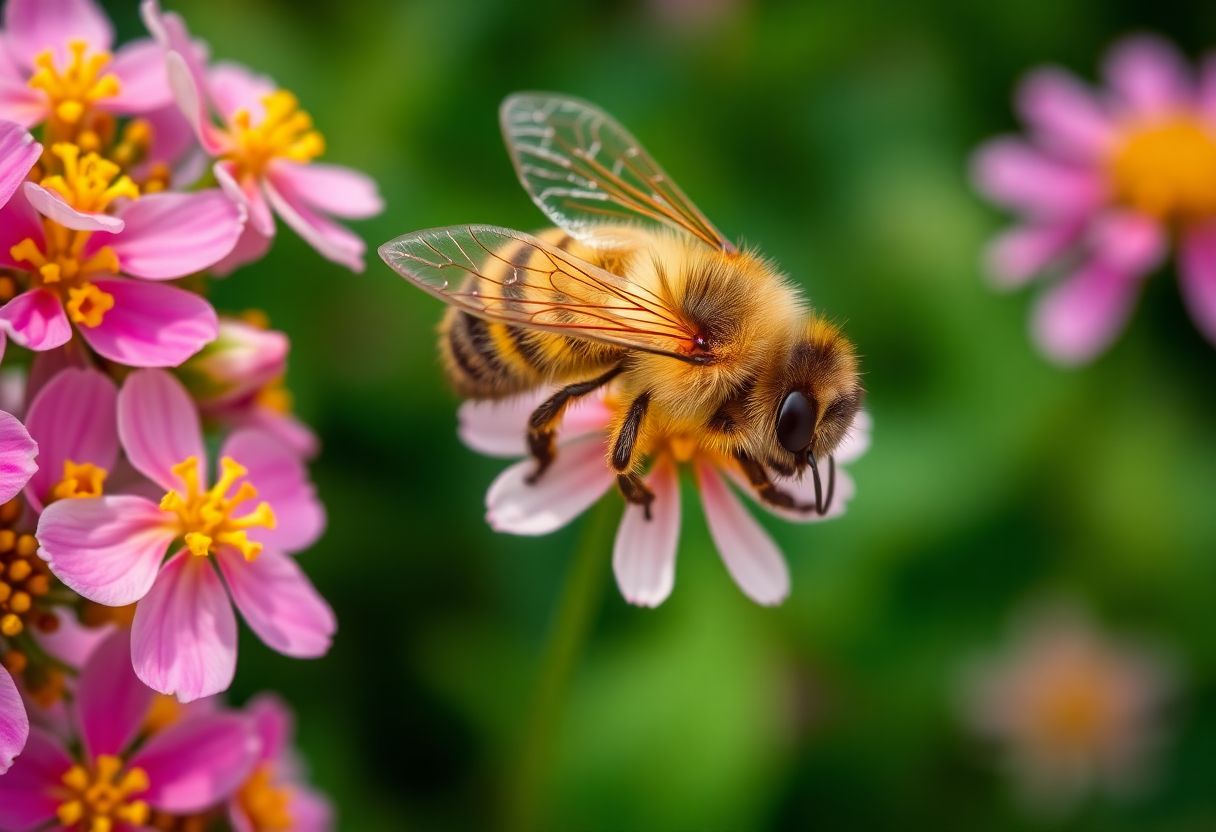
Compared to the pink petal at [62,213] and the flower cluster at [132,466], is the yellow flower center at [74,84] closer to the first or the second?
the flower cluster at [132,466]

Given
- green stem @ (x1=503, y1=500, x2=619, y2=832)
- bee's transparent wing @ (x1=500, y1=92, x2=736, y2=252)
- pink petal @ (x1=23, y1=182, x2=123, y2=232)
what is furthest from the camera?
bee's transparent wing @ (x1=500, y1=92, x2=736, y2=252)

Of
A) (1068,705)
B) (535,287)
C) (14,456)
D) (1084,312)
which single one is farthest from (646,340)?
(1068,705)

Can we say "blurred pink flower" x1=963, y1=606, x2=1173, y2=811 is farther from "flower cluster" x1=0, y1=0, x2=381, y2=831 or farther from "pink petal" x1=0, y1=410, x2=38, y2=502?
"pink petal" x1=0, y1=410, x2=38, y2=502

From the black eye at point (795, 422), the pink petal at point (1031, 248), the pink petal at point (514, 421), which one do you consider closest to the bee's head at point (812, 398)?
the black eye at point (795, 422)

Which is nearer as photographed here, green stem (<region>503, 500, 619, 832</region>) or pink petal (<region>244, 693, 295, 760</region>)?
pink petal (<region>244, 693, 295, 760</region>)

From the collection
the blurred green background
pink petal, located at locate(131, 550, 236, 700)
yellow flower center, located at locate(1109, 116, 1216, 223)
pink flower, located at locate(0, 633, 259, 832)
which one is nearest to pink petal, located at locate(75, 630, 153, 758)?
pink flower, located at locate(0, 633, 259, 832)

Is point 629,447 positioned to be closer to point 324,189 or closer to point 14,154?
point 324,189
